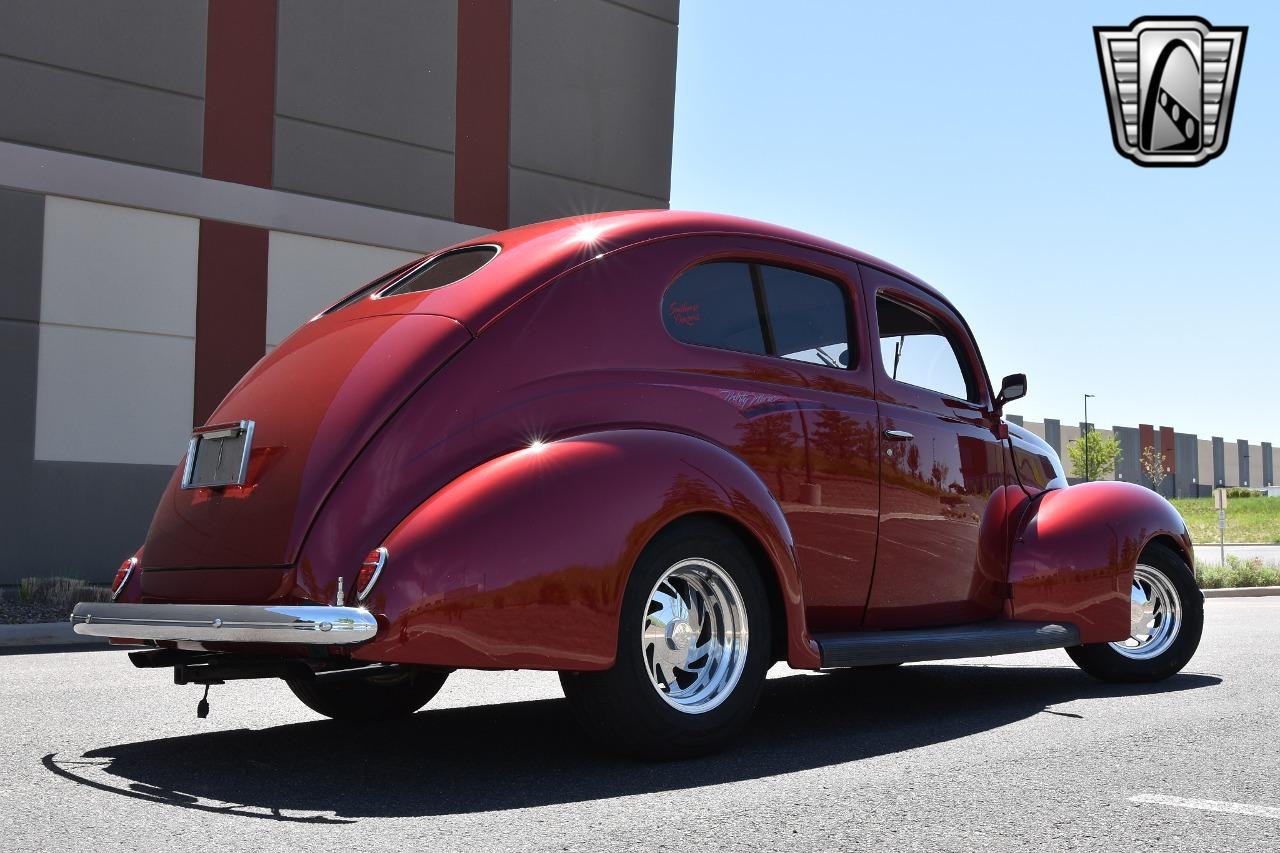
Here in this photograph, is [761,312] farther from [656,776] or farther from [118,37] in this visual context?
[118,37]

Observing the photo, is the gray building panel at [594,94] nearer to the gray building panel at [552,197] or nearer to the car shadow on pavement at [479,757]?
the gray building panel at [552,197]

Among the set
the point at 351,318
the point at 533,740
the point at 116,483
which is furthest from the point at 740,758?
the point at 116,483

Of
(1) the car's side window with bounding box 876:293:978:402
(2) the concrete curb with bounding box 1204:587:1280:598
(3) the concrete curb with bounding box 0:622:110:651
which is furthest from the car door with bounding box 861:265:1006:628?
(2) the concrete curb with bounding box 1204:587:1280:598

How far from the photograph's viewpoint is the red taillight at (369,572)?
391 cm

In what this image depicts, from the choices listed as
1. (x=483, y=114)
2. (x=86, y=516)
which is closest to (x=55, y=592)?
(x=86, y=516)

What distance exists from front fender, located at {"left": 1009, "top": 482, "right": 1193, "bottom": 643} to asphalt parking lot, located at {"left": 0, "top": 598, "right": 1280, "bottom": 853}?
0.40m

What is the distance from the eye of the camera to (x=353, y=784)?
4.15m

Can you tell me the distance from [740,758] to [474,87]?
14172 mm

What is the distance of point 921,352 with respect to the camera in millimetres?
6387

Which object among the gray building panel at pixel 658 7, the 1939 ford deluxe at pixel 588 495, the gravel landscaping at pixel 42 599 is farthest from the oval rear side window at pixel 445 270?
the gray building panel at pixel 658 7

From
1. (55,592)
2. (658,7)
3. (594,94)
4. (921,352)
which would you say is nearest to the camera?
(921,352)

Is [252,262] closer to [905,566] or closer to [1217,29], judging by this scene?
[1217,29]

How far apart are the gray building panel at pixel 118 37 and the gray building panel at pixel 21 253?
5.17ft

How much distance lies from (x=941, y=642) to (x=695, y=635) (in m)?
1.35
